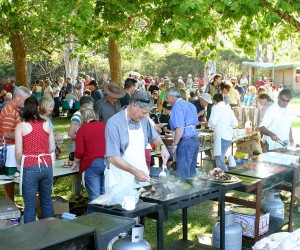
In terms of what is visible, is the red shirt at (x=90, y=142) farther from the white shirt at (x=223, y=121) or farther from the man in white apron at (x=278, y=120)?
the white shirt at (x=223, y=121)

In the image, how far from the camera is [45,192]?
5102 mm

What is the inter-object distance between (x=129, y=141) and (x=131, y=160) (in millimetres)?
202

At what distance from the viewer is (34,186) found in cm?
494

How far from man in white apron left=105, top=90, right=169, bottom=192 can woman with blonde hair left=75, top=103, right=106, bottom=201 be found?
779mm

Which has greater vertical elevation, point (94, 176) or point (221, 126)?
point (221, 126)

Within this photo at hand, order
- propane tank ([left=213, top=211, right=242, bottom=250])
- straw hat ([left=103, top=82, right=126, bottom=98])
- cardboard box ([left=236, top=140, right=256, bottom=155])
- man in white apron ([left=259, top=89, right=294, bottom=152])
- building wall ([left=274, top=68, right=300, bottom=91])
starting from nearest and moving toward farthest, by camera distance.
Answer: propane tank ([left=213, top=211, right=242, bottom=250]) < man in white apron ([left=259, top=89, right=294, bottom=152]) < straw hat ([left=103, top=82, right=126, bottom=98]) < cardboard box ([left=236, top=140, right=256, bottom=155]) < building wall ([left=274, top=68, right=300, bottom=91])

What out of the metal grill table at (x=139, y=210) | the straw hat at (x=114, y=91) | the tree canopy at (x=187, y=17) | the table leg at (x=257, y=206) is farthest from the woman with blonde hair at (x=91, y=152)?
the tree canopy at (x=187, y=17)

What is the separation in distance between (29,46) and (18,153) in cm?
1187

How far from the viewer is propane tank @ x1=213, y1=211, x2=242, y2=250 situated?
4.80 metres

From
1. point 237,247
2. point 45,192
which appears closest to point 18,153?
point 45,192

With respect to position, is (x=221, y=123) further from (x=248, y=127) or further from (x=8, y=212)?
(x=8, y=212)

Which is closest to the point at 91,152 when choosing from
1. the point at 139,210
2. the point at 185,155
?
the point at 185,155

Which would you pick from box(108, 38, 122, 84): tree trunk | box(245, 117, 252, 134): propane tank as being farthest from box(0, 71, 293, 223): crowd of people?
box(108, 38, 122, 84): tree trunk

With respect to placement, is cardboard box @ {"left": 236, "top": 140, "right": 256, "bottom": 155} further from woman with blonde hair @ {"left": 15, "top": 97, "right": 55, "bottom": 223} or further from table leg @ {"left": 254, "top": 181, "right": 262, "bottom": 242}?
woman with blonde hair @ {"left": 15, "top": 97, "right": 55, "bottom": 223}
